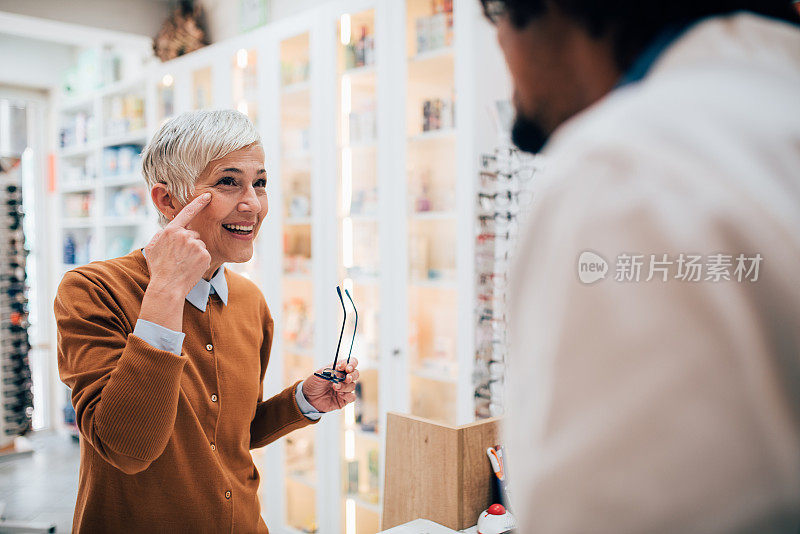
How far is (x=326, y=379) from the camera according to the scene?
5.53 ft

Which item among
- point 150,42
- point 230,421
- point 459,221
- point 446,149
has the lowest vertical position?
point 230,421

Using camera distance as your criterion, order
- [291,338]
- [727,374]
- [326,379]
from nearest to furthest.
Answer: [727,374]
[326,379]
[291,338]

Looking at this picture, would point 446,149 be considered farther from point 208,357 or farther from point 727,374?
point 727,374

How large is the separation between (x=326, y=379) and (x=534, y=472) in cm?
130

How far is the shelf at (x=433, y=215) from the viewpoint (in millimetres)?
3064

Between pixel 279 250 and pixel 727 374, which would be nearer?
pixel 727 374

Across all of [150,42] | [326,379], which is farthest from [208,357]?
[150,42]

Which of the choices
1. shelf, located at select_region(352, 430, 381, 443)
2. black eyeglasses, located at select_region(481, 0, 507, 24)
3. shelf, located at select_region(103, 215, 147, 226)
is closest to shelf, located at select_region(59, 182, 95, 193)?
shelf, located at select_region(103, 215, 147, 226)

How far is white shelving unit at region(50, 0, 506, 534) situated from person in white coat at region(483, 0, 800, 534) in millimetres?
2458

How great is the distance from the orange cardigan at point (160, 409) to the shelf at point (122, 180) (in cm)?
413

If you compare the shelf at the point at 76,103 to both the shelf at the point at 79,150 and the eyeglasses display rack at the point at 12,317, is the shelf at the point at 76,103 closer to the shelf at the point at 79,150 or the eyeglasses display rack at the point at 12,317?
the shelf at the point at 79,150

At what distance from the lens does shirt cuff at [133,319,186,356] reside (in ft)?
4.09

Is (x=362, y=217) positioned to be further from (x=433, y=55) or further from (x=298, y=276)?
(x=433, y=55)

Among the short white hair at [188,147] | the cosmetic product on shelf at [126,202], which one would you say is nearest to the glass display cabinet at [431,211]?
the short white hair at [188,147]
